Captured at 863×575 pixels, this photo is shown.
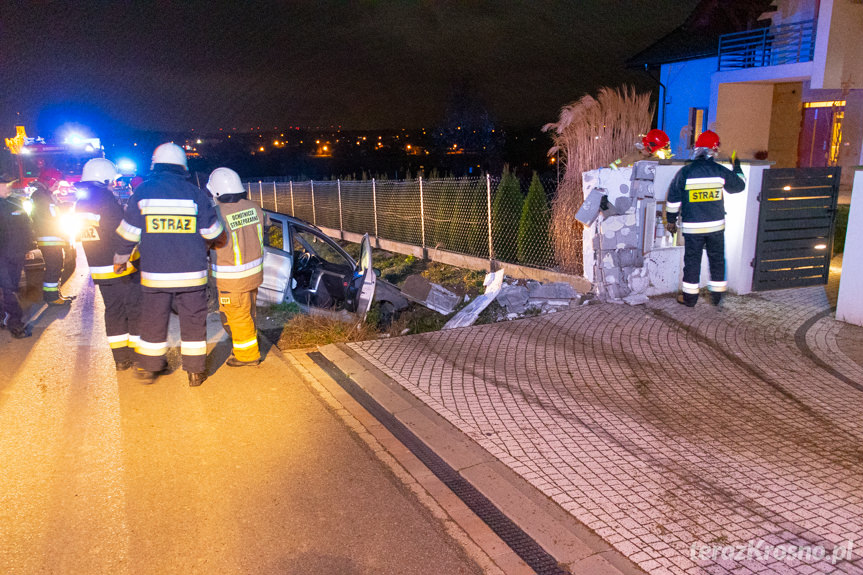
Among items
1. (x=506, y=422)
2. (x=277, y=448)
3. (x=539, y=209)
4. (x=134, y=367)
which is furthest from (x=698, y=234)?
(x=134, y=367)

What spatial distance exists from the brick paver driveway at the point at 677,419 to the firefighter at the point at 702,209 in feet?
1.36

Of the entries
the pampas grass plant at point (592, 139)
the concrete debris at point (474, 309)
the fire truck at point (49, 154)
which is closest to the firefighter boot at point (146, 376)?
the concrete debris at point (474, 309)

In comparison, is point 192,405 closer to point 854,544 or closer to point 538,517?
point 538,517

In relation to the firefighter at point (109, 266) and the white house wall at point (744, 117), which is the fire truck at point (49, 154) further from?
the white house wall at point (744, 117)

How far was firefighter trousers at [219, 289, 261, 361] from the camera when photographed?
5.45 meters

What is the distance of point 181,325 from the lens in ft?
17.1

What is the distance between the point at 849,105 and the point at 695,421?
16646mm

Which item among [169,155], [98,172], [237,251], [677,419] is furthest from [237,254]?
[677,419]

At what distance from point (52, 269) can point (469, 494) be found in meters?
7.77

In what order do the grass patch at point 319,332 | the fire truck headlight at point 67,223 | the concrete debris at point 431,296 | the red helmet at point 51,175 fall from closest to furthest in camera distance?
the grass patch at point 319,332
the concrete debris at point 431,296
the fire truck headlight at point 67,223
the red helmet at point 51,175

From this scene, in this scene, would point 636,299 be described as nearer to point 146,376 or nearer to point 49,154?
point 146,376

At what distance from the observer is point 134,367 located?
5.77m

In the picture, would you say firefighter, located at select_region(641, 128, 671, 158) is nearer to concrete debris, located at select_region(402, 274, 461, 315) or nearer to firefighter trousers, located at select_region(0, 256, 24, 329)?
concrete debris, located at select_region(402, 274, 461, 315)

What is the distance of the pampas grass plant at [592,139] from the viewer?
28.3ft
